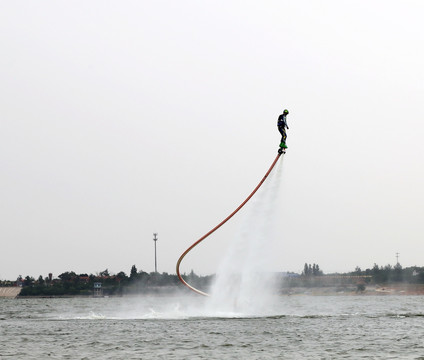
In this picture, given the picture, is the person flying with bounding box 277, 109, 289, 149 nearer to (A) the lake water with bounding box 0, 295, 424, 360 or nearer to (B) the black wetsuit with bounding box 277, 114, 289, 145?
(B) the black wetsuit with bounding box 277, 114, 289, 145

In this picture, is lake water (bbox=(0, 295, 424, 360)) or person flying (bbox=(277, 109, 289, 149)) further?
person flying (bbox=(277, 109, 289, 149))

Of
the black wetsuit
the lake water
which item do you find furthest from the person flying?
the lake water

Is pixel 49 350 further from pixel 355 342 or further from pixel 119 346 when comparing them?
pixel 355 342

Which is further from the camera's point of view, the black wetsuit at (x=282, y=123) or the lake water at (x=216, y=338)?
the black wetsuit at (x=282, y=123)

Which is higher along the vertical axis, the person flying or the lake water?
the person flying

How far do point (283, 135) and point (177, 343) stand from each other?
13.8 m

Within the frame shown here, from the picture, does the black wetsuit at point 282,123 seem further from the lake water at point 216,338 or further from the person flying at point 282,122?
the lake water at point 216,338

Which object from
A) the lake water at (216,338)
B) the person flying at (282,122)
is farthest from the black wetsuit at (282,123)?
the lake water at (216,338)

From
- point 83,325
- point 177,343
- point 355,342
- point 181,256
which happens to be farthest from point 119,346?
point 83,325

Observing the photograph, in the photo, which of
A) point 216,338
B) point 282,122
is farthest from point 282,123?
point 216,338

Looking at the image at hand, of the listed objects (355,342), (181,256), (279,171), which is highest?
(279,171)

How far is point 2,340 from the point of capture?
166ft

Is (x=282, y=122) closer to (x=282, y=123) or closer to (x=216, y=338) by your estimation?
(x=282, y=123)

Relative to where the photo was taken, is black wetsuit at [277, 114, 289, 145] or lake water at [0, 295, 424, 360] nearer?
lake water at [0, 295, 424, 360]
